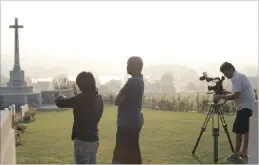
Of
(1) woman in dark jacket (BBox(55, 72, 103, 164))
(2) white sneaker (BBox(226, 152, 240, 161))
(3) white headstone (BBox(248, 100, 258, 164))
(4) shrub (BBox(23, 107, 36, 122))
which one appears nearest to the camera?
(1) woman in dark jacket (BBox(55, 72, 103, 164))

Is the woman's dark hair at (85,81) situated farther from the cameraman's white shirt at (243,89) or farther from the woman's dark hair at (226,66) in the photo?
the cameraman's white shirt at (243,89)

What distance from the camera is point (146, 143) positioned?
10.2 m

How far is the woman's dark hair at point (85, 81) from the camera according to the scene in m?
5.18

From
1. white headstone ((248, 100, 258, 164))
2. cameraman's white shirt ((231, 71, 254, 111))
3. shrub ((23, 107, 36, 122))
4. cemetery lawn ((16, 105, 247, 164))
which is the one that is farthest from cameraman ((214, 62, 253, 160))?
shrub ((23, 107, 36, 122))

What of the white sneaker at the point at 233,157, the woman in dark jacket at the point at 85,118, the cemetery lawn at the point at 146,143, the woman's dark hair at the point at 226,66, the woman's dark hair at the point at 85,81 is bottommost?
the cemetery lawn at the point at 146,143

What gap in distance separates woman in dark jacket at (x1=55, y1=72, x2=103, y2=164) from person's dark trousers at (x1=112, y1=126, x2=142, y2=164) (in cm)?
36

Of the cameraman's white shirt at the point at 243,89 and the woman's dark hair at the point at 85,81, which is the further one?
the cameraman's white shirt at the point at 243,89

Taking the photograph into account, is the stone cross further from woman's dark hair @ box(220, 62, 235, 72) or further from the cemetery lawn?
woman's dark hair @ box(220, 62, 235, 72)

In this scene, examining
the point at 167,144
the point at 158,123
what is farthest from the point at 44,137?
the point at 158,123

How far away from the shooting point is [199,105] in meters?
19.9

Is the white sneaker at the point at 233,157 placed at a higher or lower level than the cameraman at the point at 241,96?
lower

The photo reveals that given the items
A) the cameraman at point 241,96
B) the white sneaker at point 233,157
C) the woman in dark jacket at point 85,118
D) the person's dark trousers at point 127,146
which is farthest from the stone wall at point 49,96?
the woman in dark jacket at point 85,118

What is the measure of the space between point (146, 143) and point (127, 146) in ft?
16.0

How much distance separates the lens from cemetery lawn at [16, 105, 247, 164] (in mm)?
8383
